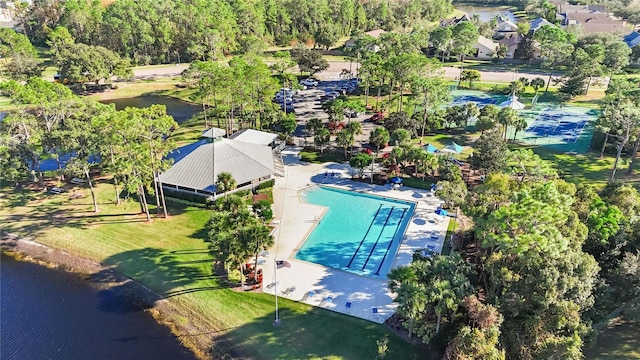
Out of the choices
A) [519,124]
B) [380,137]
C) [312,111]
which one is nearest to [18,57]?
[312,111]

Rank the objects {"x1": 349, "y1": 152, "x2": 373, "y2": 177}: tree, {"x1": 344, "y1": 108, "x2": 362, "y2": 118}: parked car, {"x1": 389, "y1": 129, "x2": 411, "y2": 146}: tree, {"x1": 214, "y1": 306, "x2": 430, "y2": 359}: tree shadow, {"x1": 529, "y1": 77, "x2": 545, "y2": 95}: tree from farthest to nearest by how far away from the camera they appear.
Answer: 1. {"x1": 529, "y1": 77, "x2": 545, "y2": 95}: tree
2. {"x1": 344, "y1": 108, "x2": 362, "y2": 118}: parked car
3. {"x1": 389, "y1": 129, "x2": 411, "y2": 146}: tree
4. {"x1": 349, "y1": 152, "x2": 373, "y2": 177}: tree
5. {"x1": 214, "y1": 306, "x2": 430, "y2": 359}: tree shadow

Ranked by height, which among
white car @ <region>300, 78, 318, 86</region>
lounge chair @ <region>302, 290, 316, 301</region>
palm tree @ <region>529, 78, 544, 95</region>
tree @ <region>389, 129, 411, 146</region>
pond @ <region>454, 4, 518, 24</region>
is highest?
pond @ <region>454, 4, 518, 24</region>

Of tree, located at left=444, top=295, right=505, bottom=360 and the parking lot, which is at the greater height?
the parking lot

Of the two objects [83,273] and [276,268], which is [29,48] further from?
[276,268]

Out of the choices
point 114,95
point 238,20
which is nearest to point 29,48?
point 114,95

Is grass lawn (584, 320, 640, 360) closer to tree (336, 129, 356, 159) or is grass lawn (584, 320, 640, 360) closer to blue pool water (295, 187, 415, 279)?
blue pool water (295, 187, 415, 279)

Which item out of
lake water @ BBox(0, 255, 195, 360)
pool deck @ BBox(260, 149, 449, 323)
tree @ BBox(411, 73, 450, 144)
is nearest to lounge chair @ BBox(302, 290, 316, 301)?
pool deck @ BBox(260, 149, 449, 323)
